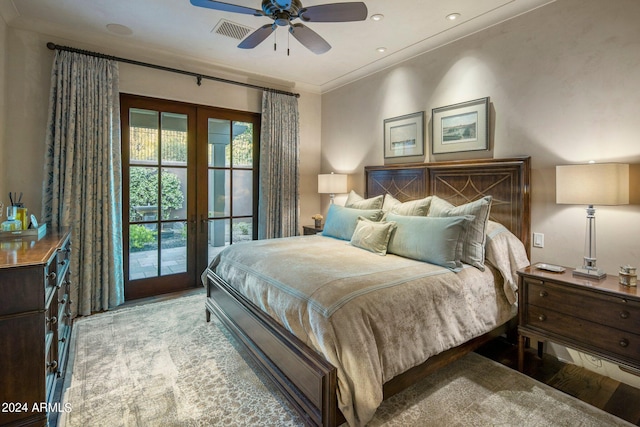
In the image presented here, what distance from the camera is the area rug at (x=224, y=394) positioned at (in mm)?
1896

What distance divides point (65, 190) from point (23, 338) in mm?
2065

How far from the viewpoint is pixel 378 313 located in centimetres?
178

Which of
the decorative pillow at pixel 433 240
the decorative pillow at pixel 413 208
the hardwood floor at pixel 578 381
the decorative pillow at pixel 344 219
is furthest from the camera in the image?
A: the decorative pillow at pixel 344 219

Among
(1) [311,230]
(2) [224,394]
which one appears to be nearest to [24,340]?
(2) [224,394]

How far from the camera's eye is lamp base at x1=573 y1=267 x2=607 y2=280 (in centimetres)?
219

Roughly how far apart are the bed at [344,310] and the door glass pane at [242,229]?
1416mm

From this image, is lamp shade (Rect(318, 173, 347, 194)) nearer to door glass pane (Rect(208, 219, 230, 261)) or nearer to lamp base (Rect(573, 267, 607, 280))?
door glass pane (Rect(208, 219, 230, 261))

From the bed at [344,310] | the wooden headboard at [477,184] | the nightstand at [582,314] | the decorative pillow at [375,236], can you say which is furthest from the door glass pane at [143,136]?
the nightstand at [582,314]

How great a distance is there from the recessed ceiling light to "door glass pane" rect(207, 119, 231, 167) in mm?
1260

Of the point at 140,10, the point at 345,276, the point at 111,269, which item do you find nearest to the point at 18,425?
the point at 345,276

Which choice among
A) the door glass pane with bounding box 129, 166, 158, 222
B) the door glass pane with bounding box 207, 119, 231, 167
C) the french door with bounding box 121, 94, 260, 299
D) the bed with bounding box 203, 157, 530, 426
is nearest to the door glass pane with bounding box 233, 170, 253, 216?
the french door with bounding box 121, 94, 260, 299

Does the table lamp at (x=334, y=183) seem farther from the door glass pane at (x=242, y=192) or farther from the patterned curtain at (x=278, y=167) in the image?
the door glass pane at (x=242, y=192)

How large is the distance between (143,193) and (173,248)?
0.77m

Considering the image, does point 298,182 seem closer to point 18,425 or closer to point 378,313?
point 378,313
